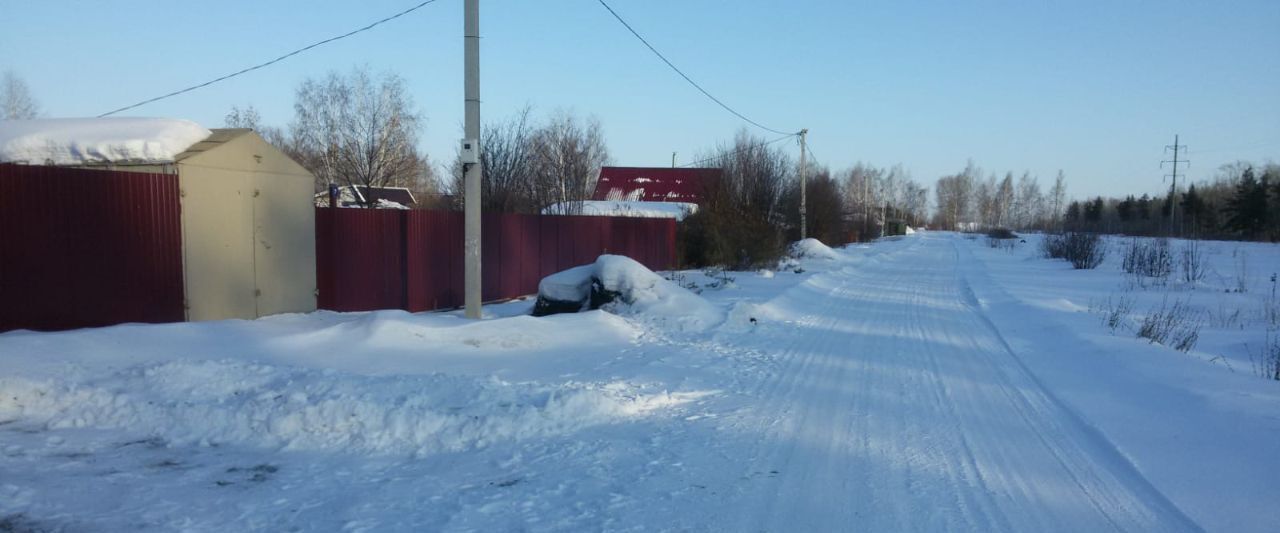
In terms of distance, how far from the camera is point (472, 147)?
36.8 ft

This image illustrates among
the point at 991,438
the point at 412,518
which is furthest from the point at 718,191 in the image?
the point at 412,518

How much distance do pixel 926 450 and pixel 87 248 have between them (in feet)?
30.3

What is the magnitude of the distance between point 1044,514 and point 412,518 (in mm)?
3853

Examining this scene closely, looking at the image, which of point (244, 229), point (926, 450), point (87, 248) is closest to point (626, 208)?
point (244, 229)

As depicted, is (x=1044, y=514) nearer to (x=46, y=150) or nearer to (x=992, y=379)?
(x=992, y=379)

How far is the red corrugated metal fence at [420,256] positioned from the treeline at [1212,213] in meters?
27.8

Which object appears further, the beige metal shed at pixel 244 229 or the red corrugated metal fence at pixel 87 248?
the beige metal shed at pixel 244 229

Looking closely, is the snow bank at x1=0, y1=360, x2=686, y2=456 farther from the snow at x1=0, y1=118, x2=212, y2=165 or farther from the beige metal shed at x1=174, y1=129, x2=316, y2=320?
the snow at x1=0, y1=118, x2=212, y2=165

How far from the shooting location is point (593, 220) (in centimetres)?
2244

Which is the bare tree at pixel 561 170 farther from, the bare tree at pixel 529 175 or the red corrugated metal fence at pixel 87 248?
the red corrugated metal fence at pixel 87 248

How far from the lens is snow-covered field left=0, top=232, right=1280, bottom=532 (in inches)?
187

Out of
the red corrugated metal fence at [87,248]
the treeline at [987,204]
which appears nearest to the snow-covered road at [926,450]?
the red corrugated metal fence at [87,248]

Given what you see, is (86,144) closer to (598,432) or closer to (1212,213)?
(598,432)

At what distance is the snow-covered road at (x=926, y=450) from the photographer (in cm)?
480
